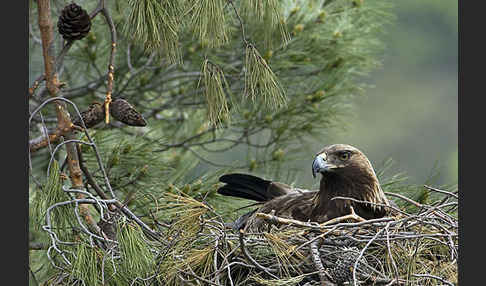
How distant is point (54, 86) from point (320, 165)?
1.16m

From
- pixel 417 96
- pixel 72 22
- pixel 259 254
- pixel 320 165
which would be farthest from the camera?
pixel 417 96

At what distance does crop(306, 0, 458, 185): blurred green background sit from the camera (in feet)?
60.6

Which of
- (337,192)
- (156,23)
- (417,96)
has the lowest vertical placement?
(417,96)

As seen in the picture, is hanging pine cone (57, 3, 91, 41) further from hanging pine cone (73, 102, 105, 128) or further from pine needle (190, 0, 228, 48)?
pine needle (190, 0, 228, 48)

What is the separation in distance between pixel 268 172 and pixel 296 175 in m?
0.16

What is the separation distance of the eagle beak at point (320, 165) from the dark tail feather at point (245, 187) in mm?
489

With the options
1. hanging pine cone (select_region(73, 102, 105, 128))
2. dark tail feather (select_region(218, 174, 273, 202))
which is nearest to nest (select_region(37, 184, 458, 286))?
hanging pine cone (select_region(73, 102, 105, 128))

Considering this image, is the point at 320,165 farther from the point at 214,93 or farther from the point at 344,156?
the point at 214,93

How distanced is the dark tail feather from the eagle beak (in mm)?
489

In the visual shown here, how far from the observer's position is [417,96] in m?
21.8

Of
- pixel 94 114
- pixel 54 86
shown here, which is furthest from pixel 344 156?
pixel 54 86

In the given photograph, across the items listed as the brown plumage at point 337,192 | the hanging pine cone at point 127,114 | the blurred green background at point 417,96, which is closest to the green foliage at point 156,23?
the hanging pine cone at point 127,114

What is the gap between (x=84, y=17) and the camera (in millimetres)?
2891

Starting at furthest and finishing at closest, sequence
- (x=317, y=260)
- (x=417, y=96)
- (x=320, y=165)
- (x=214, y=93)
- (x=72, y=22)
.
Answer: (x=417, y=96)
(x=320, y=165)
(x=214, y=93)
(x=72, y=22)
(x=317, y=260)
